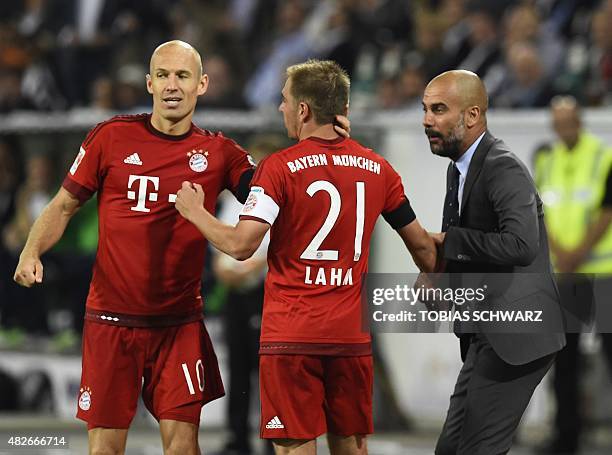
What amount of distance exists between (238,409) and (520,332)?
160 inches

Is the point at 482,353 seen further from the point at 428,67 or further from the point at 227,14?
the point at 227,14

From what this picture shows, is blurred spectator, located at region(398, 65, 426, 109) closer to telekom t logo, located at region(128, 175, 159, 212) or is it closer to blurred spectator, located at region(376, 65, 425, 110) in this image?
blurred spectator, located at region(376, 65, 425, 110)

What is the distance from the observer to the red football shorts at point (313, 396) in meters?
5.90

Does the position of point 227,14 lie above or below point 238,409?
above

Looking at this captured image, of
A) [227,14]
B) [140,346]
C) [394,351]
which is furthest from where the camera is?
[227,14]

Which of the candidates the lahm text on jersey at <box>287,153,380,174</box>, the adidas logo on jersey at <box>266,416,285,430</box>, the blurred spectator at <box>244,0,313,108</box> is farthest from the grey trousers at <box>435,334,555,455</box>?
the blurred spectator at <box>244,0,313,108</box>

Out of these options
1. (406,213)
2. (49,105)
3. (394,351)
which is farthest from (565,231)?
(49,105)

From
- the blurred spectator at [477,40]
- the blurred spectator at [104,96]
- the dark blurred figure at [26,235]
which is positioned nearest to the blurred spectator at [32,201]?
the dark blurred figure at [26,235]

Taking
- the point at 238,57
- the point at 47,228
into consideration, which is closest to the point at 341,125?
the point at 47,228

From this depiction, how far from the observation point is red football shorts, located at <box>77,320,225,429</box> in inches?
250

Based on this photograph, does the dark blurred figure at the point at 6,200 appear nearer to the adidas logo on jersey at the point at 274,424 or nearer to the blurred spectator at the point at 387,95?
the blurred spectator at the point at 387,95

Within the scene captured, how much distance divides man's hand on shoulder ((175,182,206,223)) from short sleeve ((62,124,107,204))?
542mm

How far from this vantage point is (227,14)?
15148 mm

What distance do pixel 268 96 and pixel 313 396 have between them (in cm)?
774
